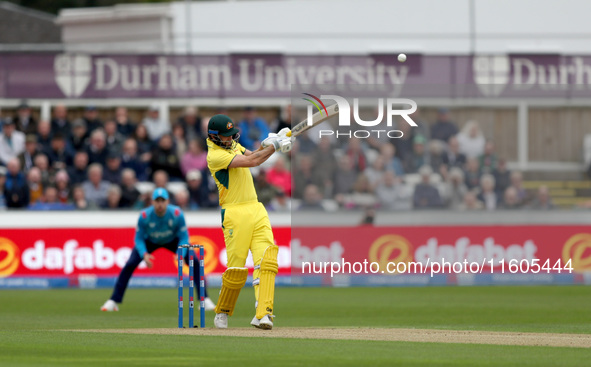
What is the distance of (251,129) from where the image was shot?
22281 millimetres

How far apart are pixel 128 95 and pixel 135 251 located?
7.58m

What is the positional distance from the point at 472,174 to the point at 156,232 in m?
7.76

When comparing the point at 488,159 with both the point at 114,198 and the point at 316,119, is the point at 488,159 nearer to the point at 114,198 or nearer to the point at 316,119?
the point at 114,198

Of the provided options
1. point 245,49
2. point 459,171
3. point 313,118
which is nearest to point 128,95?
point 245,49

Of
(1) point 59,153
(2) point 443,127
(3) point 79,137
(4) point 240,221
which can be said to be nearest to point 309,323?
(4) point 240,221

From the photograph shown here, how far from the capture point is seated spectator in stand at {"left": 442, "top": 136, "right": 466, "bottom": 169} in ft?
68.0

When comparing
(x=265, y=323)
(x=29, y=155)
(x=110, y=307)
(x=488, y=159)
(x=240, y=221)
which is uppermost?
(x=29, y=155)

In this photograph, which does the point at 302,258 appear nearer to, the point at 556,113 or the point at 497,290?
the point at 497,290

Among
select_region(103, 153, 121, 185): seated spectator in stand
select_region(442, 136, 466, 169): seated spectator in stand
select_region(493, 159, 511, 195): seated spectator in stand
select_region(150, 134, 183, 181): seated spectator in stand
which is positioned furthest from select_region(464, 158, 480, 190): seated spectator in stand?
select_region(103, 153, 121, 185): seated spectator in stand

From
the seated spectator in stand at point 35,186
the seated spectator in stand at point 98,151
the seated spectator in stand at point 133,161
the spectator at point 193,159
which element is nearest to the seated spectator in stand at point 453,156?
the spectator at point 193,159

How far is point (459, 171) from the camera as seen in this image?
20.7 metres

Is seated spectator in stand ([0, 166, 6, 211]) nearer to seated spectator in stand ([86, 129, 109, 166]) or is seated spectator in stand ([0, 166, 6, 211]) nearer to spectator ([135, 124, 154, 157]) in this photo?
seated spectator in stand ([86, 129, 109, 166])

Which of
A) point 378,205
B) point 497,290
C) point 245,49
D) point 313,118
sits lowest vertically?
point 497,290

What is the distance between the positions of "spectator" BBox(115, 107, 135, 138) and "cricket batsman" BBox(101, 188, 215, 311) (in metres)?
7.11
